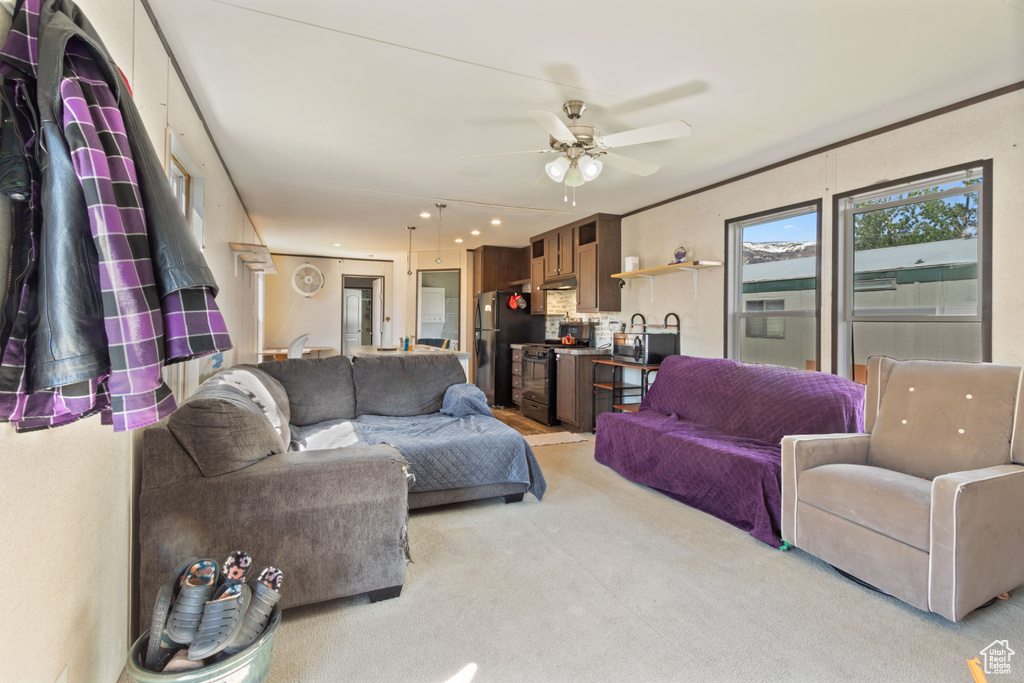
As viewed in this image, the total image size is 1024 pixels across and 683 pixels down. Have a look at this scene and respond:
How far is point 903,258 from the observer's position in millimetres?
3105

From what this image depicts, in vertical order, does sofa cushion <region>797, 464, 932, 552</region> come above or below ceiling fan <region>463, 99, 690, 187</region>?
below

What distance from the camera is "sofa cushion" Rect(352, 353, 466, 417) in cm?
382

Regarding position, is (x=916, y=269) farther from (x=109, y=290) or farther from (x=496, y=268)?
(x=496, y=268)

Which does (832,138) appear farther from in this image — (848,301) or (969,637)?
(969,637)

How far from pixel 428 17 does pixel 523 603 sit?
244cm

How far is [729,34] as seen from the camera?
209 cm

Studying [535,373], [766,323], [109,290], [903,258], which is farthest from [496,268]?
[109,290]

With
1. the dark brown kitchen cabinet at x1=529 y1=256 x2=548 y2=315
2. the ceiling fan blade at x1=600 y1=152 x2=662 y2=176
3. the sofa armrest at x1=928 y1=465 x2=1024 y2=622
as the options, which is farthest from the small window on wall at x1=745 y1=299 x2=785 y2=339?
the dark brown kitchen cabinet at x1=529 y1=256 x2=548 y2=315

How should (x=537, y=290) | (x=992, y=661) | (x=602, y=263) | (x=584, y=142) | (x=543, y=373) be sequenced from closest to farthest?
(x=992, y=661) < (x=584, y=142) < (x=602, y=263) < (x=543, y=373) < (x=537, y=290)

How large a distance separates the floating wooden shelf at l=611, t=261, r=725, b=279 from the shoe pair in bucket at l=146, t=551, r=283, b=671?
12.6 ft

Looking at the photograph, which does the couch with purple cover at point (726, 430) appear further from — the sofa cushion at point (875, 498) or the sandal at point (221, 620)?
the sandal at point (221, 620)

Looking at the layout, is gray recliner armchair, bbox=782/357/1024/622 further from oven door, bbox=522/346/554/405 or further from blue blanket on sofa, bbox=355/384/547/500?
oven door, bbox=522/346/554/405

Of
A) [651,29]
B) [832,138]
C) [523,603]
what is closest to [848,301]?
[832,138]

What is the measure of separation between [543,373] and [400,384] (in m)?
2.29
